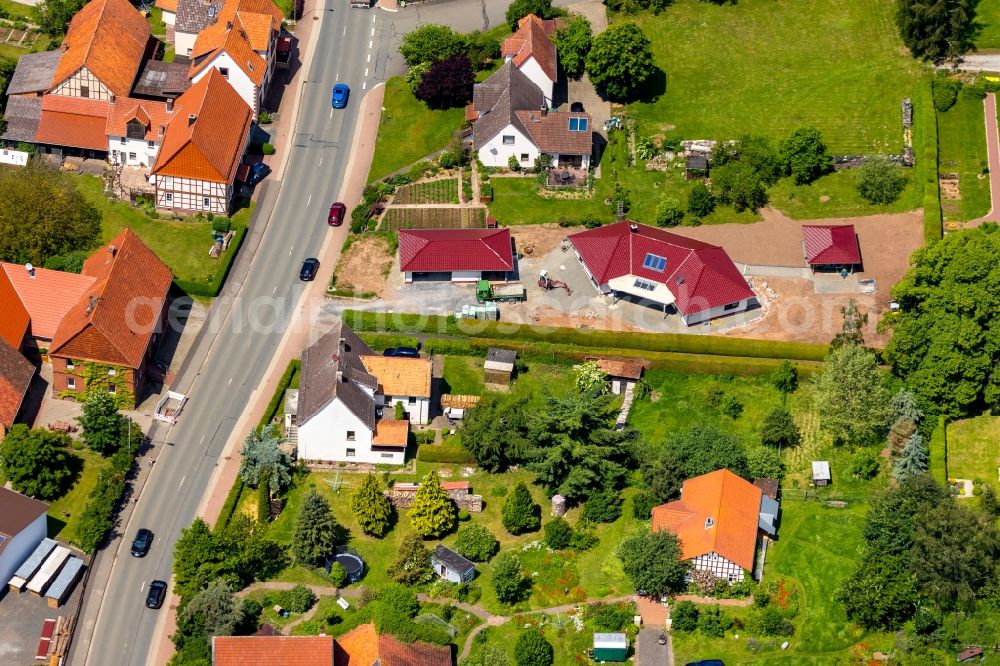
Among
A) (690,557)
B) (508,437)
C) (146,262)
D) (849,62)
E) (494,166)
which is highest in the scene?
(849,62)

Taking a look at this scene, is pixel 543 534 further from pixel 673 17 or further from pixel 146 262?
pixel 673 17

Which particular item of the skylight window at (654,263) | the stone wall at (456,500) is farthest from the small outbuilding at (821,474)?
the stone wall at (456,500)

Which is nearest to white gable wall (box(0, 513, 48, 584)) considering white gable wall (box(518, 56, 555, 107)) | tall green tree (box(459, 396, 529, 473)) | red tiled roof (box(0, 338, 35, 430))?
red tiled roof (box(0, 338, 35, 430))

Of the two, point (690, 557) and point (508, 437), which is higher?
point (508, 437)

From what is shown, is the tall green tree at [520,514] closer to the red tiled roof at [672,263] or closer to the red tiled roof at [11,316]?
the red tiled roof at [672,263]

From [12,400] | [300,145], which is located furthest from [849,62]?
[12,400]

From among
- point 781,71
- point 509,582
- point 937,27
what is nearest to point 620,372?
point 509,582

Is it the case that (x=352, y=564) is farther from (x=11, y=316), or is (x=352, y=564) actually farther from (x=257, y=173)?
(x=257, y=173)
